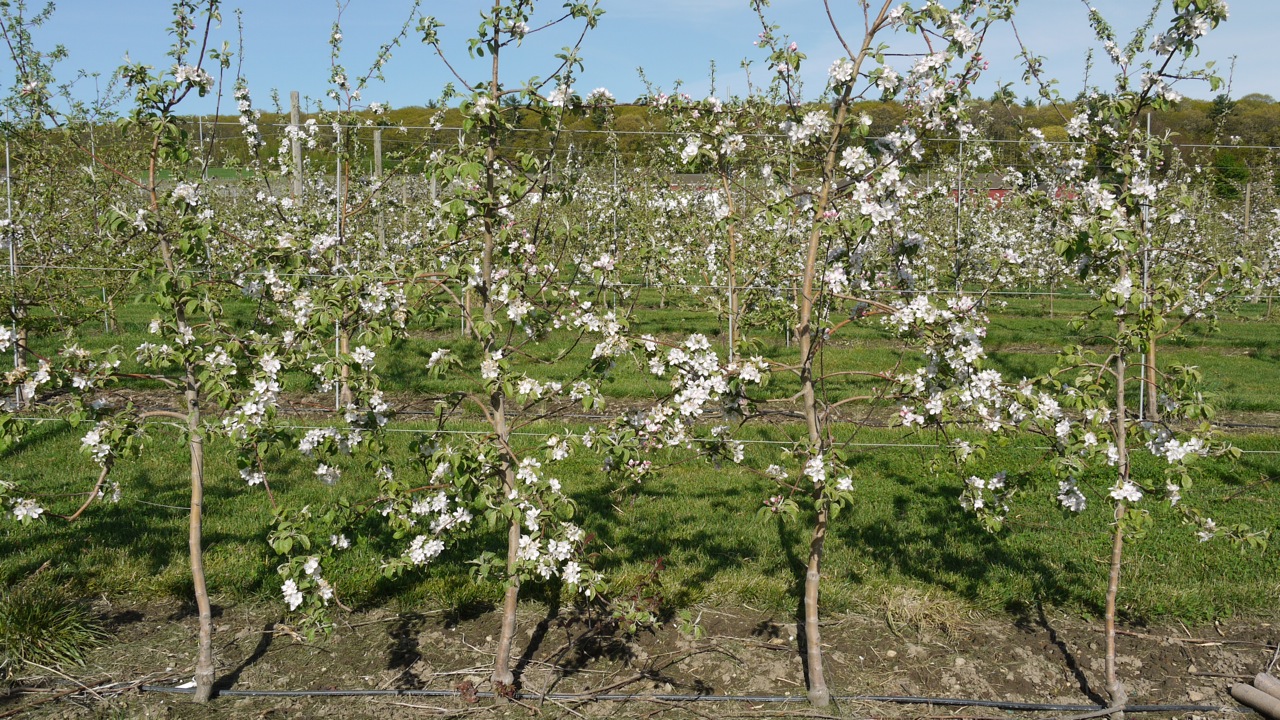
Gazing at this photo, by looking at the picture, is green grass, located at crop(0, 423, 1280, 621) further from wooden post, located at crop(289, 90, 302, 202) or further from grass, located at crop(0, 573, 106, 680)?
wooden post, located at crop(289, 90, 302, 202)

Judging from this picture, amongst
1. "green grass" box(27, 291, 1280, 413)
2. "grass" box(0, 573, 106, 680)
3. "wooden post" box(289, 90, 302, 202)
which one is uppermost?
"wooden post" box(289, 90, 302, 202)

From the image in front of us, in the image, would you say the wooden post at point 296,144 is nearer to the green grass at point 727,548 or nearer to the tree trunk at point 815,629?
the green grass at point 727,548

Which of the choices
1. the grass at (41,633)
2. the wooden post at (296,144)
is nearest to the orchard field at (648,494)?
the grass at (41,633)

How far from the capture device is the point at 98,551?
471 centimetres

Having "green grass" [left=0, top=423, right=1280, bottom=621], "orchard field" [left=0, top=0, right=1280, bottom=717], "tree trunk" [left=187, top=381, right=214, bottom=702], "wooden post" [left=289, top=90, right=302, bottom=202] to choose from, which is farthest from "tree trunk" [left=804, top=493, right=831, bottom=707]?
"wooden post" [left=289, top=90, right=302, bottom=202]

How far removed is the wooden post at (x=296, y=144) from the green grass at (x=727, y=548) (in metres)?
2.46

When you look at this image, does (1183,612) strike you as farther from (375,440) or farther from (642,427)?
(375,440)

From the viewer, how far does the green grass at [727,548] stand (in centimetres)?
435

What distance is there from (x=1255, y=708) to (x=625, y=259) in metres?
11.0

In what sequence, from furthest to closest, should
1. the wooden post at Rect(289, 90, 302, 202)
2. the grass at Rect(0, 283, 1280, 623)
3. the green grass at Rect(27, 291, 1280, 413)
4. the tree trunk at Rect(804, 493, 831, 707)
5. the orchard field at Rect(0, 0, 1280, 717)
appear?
the green grass at Rect(27, 291, 1280, 413), the wooden post at Rect(289, 90, 302, 202), the grass at Rect(0, 283, 1280, 623), the tree trunk at Rect(804, 493, 831, 707), the orchard field at Rect(0, 0, 1280, 717)

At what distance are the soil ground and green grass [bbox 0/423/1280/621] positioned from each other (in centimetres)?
15

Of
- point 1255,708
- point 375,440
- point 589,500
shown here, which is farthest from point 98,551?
point 1255,708

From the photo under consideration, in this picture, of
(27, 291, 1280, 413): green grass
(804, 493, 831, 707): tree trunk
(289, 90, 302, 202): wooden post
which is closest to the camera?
(804, 493, 831, 707): tree trunk

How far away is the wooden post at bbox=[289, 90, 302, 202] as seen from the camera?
665 cm
